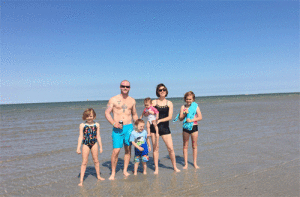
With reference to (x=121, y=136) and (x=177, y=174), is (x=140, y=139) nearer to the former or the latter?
(x=121, y=136)

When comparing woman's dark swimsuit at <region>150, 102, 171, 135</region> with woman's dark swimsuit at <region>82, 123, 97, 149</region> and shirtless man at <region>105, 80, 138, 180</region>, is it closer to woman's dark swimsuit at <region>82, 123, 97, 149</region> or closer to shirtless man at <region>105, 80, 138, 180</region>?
shirtless man at <region>105, 80, 138, 180</region>

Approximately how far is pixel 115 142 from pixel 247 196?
10.5 feet

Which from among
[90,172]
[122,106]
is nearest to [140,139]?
[122,106]

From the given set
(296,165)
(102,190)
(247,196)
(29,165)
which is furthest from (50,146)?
(296,165)

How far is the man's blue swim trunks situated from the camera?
17.5ft

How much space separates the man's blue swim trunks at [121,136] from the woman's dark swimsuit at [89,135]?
50 cm

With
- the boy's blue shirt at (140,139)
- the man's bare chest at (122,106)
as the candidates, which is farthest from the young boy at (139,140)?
the man's bare chest at (122,106)

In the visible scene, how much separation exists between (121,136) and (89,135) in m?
0.83

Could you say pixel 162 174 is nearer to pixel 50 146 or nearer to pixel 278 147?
pixel 278 147

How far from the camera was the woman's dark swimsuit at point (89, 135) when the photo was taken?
197 inches

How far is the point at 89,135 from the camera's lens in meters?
5.01

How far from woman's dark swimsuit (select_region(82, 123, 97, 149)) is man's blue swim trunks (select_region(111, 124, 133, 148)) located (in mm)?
501

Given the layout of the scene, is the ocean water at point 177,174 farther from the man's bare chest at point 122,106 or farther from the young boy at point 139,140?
the man's bare chest at point 122,106

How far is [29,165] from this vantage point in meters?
6.62
